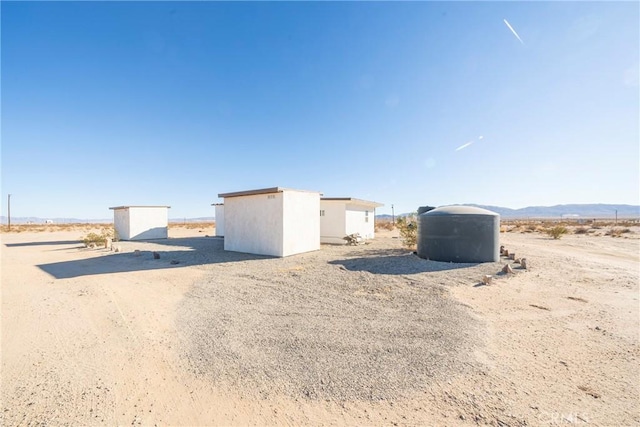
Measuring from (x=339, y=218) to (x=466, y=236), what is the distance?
30.4 feet

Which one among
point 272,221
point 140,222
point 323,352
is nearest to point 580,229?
point 272,221

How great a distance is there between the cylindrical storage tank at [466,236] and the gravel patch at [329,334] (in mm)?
2030

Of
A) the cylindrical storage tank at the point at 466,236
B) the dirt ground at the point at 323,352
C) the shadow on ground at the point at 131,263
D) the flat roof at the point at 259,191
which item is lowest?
the dirt ground at the point at 323,352

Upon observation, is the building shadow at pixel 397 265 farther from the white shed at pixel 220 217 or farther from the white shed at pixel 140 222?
the white shed at pixel 140 222

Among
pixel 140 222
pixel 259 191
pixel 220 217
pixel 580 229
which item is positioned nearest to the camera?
pixel 259 191

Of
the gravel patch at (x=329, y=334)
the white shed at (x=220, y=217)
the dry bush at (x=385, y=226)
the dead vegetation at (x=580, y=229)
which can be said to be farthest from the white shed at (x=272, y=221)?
→ the dry bush at (x=385, y=226)

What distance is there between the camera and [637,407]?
2.97 meters

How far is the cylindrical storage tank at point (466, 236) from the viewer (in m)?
10.7

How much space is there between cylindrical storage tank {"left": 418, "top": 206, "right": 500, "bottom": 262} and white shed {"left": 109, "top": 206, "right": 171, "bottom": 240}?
22500 mm

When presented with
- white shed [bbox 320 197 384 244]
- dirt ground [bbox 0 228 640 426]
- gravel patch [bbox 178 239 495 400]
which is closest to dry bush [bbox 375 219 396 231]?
white shed [bbox 320 197 384 244]

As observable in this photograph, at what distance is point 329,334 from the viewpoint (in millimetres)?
4727

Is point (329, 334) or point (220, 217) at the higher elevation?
point (220, 217)

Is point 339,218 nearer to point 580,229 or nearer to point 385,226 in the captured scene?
point 385,226

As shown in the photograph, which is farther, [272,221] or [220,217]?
[220,217]
